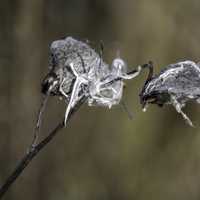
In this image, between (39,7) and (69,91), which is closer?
(69,91)

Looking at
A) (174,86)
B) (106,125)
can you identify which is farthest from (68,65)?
(106,125)

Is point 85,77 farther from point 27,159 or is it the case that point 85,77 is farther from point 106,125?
point 106,125

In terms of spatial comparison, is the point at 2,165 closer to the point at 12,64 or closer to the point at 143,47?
the point at 12,64

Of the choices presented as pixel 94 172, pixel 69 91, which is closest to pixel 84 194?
pixel 94 172

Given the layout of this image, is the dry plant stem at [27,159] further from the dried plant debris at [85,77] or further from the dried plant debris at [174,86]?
the dried plant debris at [174,86]

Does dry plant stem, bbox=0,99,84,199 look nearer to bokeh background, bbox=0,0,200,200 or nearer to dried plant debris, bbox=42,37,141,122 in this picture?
dried plant debris, bbox=42,37,141,122

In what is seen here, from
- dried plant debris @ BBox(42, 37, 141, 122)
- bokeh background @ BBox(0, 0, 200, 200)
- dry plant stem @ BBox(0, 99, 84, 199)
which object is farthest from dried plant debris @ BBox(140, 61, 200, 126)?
bokeh background @ BBox(0, 0, 200, 200)

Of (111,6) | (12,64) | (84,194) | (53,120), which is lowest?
(84,194)

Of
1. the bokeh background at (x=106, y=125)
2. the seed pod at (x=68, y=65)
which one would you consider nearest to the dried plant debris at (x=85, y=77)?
the seed pod at (x=68, y=65)
